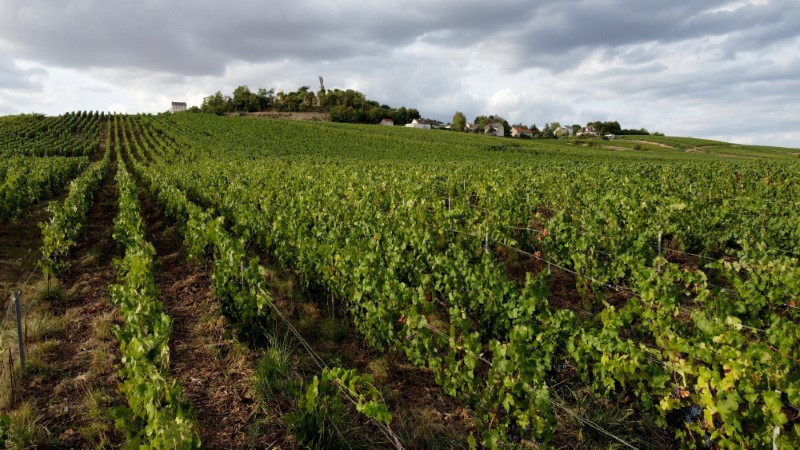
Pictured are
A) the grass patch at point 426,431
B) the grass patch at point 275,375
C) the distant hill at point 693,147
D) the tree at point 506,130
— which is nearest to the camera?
the grass patch at point 426,431

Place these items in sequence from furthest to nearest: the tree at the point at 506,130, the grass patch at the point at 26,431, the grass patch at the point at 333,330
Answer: the tree at the point at 506,130
the grass patch at the point at 333,330
the grass patch at the point at 26,431

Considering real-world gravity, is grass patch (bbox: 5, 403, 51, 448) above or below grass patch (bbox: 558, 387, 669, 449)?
below

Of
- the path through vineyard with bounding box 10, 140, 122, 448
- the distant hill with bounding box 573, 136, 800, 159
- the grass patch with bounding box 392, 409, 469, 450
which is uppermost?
the distant hill with bounding box 573, 136, 800, 159

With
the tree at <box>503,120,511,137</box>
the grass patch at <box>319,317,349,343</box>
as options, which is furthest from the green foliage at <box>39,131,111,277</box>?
the tree at <box>503,120,511,137</box>

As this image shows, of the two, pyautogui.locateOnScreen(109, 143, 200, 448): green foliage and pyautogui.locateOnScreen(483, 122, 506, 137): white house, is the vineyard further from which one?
pyautogui.locateOnScreen(483, 122, 506, 137): white house

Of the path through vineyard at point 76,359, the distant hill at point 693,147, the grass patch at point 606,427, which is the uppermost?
the distant hill at point 693,147

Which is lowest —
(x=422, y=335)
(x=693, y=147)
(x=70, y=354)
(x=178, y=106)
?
(x=70, y=354)

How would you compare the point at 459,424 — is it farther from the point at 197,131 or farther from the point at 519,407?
the point at 197,131

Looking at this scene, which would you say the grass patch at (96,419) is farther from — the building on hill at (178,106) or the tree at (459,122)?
the building on hill at (178,106)

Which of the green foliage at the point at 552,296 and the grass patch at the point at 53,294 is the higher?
the green foliage at the point at 552,296

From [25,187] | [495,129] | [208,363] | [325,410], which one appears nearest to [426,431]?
[325,410]

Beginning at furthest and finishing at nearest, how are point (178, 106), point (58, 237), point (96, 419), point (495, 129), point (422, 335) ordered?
1. point (178, 106)
2. point (495, 129)
3. point (58, 237)
4. point (422, 335)
5. point (96, 419)

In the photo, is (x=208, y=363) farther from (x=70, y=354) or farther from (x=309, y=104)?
(x=309, y=104)

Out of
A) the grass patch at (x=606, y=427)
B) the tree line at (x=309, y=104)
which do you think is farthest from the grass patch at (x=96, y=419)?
the tree line at (x=309, y=104)
